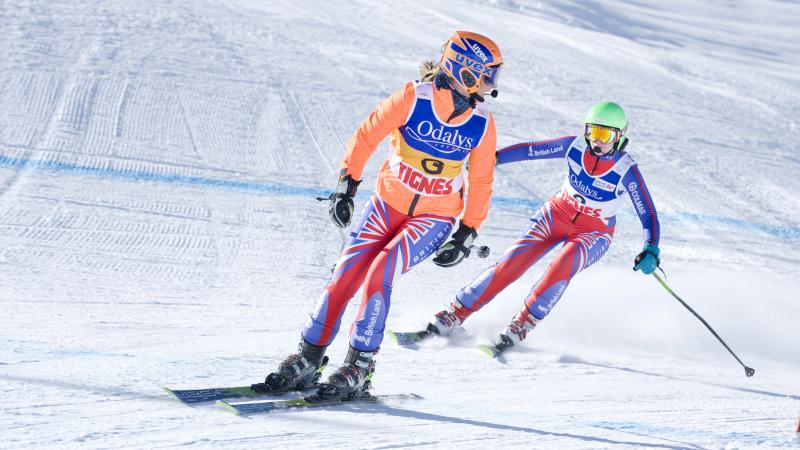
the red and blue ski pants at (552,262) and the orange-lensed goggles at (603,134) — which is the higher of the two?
the orange-lensed goggles at (603,134)

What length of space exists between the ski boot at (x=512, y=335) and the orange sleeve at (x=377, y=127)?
171cm

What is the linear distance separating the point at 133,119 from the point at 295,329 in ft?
15.9

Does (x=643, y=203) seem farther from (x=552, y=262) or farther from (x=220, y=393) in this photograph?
(x=220, y=393)

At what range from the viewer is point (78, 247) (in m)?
7.05

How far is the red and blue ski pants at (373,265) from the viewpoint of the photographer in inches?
179

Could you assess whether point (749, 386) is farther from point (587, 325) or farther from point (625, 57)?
point (625, 57)

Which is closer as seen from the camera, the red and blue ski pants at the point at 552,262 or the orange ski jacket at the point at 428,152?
the orange ski jacket at the point at 428,152

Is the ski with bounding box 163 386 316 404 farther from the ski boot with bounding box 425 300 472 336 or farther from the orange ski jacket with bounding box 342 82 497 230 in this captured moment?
the ski boot with bounding box 425 300 472 336

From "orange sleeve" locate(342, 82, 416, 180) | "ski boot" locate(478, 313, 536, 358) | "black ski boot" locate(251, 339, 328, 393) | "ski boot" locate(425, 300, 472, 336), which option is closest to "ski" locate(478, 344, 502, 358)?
"ski boot" locate(478, 313, 536, 358)

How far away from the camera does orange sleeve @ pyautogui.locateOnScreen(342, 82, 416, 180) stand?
4.80 m

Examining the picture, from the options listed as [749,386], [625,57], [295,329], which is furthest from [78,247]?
[625,57]

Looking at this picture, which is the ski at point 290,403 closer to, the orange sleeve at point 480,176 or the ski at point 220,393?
the ski at point 220,393

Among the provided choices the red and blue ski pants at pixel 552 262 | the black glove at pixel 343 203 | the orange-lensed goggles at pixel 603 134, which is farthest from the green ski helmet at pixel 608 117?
the black glove at pixel 343 203

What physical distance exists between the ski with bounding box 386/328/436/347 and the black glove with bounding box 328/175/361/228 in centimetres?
148
